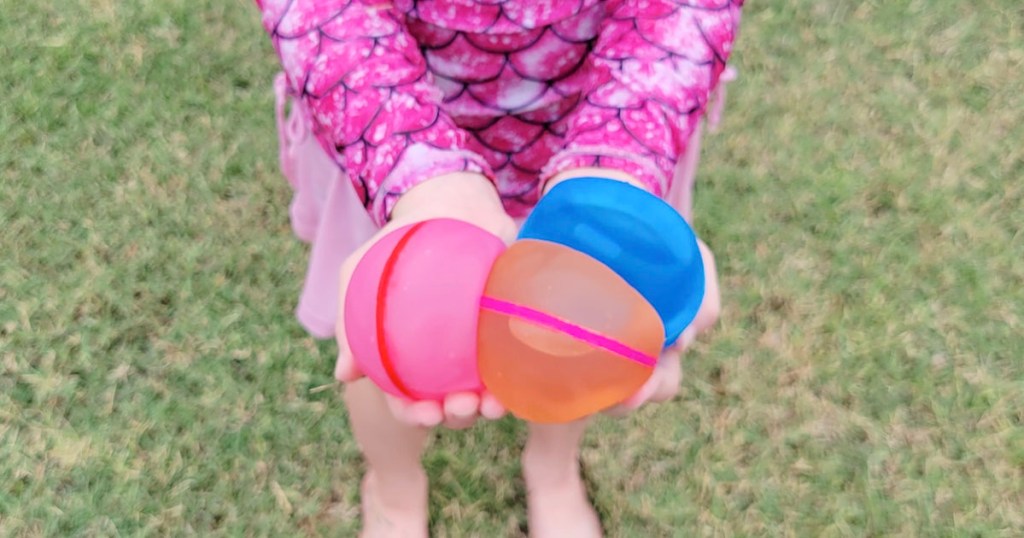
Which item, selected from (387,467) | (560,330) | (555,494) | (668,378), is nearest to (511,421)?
(555,494)

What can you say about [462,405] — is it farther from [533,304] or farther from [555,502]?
[555,502]

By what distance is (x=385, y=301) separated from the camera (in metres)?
0.74

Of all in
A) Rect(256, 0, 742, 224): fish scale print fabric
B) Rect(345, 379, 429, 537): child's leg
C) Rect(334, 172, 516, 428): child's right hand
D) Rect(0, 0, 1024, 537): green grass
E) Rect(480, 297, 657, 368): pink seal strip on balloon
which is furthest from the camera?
Rect(0, 0, 1024, 537): green grass

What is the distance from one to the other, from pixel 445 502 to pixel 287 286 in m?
0.49

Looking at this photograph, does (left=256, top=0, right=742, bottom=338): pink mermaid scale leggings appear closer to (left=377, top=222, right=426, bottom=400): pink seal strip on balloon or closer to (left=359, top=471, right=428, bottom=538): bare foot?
(left=377, top=222, right=426, bottom=400): pink seal strip on balloon

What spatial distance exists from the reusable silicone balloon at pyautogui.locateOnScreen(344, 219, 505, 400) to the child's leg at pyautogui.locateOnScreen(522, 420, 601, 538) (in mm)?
600

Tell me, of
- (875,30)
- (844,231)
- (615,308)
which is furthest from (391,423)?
(875,30)

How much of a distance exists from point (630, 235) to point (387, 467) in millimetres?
618

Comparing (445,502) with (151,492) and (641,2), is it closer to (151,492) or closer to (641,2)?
(151,492)

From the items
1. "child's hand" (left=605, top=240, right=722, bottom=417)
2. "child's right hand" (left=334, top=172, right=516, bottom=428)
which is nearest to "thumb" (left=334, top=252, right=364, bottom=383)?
"child's right hand" (left=334, top=172, right=516, bottom=428)

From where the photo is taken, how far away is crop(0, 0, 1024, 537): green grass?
1450 mm

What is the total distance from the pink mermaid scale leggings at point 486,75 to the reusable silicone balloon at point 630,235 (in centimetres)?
14

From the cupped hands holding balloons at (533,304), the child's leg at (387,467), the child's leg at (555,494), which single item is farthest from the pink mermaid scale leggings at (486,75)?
the child's leg at (555,494)

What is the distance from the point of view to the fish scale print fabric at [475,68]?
908mm
